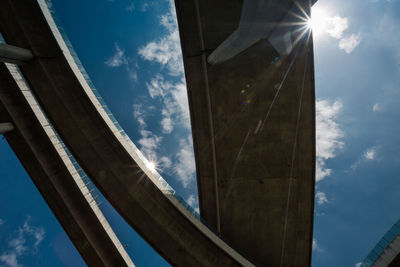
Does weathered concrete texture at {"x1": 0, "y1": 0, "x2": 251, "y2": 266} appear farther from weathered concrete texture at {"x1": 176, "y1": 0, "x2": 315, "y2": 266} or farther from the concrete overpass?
the concrete overpass

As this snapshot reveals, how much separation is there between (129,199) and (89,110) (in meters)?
6.11

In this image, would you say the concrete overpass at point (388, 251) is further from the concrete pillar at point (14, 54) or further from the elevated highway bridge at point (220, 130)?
the concrete pillar at point (14, 54)

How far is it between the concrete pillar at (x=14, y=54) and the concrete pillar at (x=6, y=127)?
3810 mm

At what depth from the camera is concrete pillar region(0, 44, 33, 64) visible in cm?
777

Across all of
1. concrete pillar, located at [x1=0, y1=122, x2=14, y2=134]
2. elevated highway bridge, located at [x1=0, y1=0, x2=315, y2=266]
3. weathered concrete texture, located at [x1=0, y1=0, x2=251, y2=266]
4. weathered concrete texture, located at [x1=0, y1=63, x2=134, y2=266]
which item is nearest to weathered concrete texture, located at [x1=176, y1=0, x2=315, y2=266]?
elevated highway bridge, located at [x1=0, y1=0, x2=315, y2=266]

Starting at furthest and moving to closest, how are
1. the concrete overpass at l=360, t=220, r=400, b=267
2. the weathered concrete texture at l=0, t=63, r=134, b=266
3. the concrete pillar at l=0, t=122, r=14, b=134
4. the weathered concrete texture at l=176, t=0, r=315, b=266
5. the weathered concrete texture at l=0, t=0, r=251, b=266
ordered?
the weathered concrete texture at l=176, t=0, r=315, b=266 < the weathered concrete texture at l=0, t=63, r=134, b=266 < the concrete pillar at l=0, t=122, r=14, b=134 < the weathered concrete texture at l=0, t=0, r=251, b=266 < the concrete overpass at l=360, t=220, r=400, b=267

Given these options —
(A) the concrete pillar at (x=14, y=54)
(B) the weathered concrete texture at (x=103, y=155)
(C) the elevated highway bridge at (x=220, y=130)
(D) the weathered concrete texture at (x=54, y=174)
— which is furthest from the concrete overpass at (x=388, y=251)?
(A) the concrete pillar at (x=14, y=54)

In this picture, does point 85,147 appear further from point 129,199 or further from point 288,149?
point 288,149

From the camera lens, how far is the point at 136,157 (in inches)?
380

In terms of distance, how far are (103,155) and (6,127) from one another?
633 cm

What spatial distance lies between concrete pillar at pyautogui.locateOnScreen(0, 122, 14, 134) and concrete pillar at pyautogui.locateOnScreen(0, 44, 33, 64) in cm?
381

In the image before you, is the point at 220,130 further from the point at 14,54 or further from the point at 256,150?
the point at 14,54

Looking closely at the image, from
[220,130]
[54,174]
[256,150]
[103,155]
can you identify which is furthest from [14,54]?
[256,150]

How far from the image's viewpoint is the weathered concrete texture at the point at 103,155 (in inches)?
350
